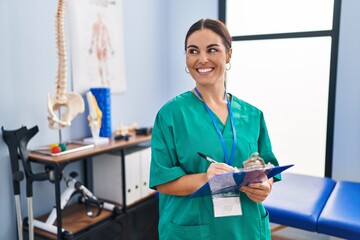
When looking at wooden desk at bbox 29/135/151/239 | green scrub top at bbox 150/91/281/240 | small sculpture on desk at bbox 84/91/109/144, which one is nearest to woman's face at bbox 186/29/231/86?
green scrub top at bbox 150/91/281/240

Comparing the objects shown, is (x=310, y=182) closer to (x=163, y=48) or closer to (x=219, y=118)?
(x=219, y=118)

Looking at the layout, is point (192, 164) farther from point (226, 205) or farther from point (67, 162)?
point (67, 162)

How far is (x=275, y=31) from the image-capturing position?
8.86ft

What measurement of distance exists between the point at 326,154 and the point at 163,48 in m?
1.72

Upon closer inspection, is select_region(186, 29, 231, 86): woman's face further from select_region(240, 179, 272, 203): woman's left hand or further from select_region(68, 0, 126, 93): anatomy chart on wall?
select_region(68, 0, 126, 93): anatomy chart on wall

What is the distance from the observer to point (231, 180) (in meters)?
0.92

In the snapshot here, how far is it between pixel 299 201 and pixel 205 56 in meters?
1.19

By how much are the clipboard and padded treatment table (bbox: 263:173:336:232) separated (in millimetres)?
831

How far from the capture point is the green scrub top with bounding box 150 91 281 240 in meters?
1.02

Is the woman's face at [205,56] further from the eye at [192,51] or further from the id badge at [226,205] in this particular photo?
the id badge at [226,205]

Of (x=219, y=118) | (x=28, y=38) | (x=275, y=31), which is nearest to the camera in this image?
(x=219, y=118)

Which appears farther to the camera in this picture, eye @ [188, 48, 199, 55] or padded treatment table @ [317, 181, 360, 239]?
padded treatment table @ [317, 181, 360, 239]

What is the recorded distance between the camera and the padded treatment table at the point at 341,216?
1.54m

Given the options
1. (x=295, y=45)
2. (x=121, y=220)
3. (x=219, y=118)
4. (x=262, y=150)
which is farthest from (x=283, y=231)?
(x=219, y=118)
